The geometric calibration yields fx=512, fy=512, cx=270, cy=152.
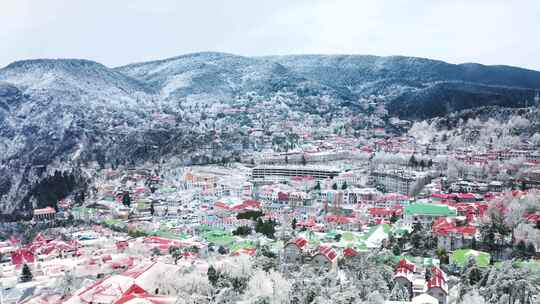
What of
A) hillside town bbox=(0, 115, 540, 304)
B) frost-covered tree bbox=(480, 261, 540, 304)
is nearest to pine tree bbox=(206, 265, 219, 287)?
hillside town bbox=(0, 115, 540, 304)

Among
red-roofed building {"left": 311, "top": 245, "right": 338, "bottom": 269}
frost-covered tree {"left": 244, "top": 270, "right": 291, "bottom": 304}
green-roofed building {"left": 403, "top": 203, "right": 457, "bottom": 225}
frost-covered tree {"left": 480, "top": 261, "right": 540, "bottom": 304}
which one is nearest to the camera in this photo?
frost-covered tree {"left": 244, "top": 270, "right": 291, "bottom": 304}

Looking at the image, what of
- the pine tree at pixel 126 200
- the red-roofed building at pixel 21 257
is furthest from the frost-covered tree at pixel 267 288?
the pine tree at pixel 126 200

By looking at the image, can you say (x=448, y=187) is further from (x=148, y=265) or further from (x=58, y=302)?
(x=58, y=302)

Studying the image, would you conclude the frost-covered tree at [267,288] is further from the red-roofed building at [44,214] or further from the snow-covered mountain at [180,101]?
the snow-covered mountain at [180,101]

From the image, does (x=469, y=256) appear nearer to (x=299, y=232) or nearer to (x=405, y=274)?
(x=405, y=274)

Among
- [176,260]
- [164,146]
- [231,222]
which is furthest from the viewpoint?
[164,146]

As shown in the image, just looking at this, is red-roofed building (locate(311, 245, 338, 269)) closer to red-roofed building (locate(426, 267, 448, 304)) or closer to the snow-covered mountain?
red-roofed building (locate(426, 267, 448, 304))

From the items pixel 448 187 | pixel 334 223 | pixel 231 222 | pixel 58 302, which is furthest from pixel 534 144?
pixel 58 302

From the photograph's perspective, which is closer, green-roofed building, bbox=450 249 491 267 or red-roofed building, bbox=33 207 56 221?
green-roofed building, bbox=450 249 491 267
